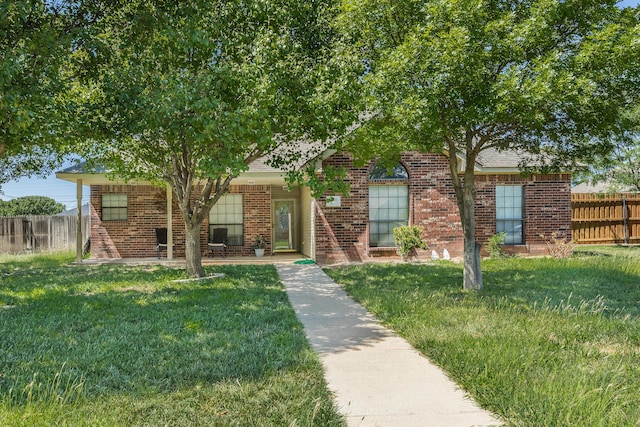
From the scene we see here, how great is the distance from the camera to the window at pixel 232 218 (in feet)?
49.9

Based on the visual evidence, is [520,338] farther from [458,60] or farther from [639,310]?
[458,60]

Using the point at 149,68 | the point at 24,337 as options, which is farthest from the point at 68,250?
the point at 24,337

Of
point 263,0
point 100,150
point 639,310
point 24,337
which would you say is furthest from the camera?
point 100,150

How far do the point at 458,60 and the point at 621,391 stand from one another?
443 cm

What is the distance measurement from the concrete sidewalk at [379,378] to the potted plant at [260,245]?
8.57 meters

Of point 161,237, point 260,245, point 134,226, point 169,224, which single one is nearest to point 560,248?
point 260,245

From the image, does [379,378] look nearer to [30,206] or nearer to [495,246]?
[495,246]

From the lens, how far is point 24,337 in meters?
5.16

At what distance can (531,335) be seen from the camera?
15.9 feet

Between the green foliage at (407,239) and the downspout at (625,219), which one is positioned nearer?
the green foliage at (407,239)

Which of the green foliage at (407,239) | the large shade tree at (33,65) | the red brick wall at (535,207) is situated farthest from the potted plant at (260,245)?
the large shade tree at (33,65)

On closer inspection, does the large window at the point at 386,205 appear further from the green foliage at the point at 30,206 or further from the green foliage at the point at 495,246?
the green foliage at the point at 30,206

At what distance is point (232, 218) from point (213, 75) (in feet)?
28.0

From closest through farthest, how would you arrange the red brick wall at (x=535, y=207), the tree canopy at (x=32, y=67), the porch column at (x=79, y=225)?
1. the tree canopy at (x=32, y=67)
2. the porch column at (x=79, y=225)
3. the red brick wall at (x=535, y=207)
